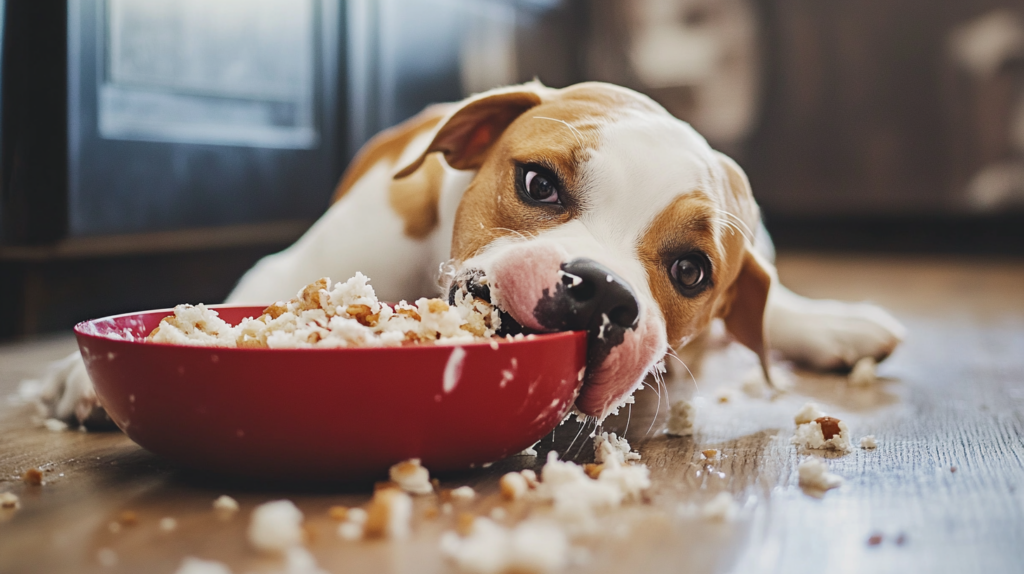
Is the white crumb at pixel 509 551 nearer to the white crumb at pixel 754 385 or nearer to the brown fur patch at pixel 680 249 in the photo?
the brown fur patch at pixel 680 249

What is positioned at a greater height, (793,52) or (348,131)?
(793,52)

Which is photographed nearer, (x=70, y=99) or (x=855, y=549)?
(x=855, y=549)

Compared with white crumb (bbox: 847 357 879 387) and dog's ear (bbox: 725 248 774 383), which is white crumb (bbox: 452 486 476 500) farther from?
white crumb (bbox: 847 357 879 387)

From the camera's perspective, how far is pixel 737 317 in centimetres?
178

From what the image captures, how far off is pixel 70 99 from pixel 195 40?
514 mm

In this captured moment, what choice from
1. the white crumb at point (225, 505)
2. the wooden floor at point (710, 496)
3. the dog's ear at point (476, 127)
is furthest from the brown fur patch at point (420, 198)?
the white crumb at point (225, 505)

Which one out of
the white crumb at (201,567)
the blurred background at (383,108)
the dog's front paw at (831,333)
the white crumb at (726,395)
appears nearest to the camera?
the white crumb at (201,567)

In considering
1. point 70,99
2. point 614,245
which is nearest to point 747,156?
point 70,99

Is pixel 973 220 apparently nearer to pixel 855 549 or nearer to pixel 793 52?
pixel 793 52

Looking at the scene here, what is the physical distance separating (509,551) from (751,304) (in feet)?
3.29

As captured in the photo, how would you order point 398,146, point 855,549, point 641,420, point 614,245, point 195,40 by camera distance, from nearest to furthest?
point 855,549, point 614,245, point 641,420, point 398,146, point 195,40

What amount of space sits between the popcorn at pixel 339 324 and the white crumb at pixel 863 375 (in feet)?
3.64

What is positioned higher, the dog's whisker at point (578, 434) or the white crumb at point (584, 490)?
the white crumb at point (584, 490)

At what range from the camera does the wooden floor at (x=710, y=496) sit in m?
0.93
